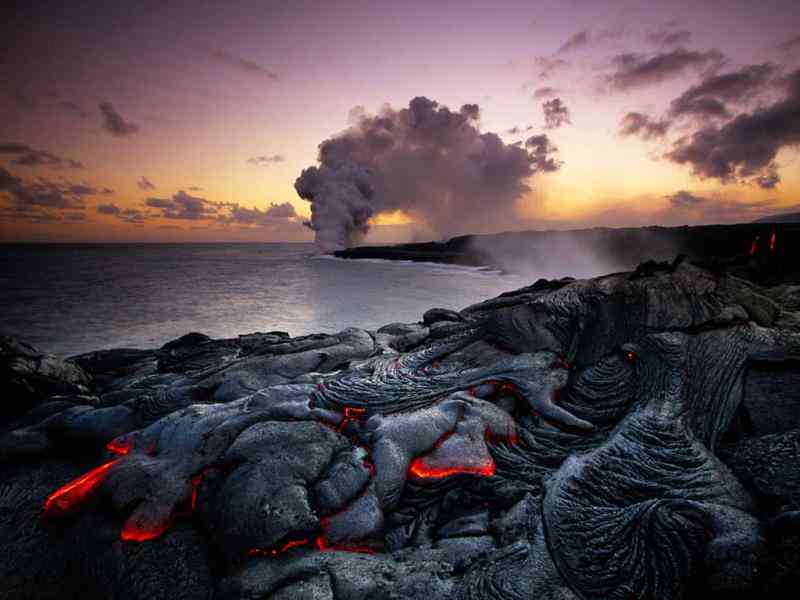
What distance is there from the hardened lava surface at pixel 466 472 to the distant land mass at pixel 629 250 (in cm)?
324

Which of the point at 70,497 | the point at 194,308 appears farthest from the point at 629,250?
the point at 70,497

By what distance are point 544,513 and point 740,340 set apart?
4.35 metres

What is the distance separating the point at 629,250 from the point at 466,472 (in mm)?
42399

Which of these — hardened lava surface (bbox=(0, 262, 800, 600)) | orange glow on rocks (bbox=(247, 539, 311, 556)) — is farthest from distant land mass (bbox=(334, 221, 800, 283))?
orange glow on rocks (bbox=(247, 539, 311, 556))

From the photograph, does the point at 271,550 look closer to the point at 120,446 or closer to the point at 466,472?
the point at 466,472

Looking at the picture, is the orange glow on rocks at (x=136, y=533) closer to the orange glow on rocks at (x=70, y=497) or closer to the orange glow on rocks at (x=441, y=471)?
the orange glow on rocks at (x=70, y=497)

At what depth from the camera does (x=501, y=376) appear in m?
5.58

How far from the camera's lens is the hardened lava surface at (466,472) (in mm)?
2879

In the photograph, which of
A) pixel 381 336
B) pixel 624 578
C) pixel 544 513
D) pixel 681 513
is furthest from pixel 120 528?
pixel 381 336

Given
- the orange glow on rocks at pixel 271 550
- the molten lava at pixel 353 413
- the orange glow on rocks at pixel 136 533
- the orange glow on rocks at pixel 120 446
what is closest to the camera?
the orange glow on rocks at pixel 271 550

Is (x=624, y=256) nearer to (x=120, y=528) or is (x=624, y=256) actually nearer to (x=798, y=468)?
(x=798, y=468)

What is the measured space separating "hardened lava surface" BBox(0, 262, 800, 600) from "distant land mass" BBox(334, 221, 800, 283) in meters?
3.24

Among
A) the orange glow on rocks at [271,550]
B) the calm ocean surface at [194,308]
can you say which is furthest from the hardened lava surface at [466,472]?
the calm ocean surface at [194,308]

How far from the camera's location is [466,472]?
415 cm
